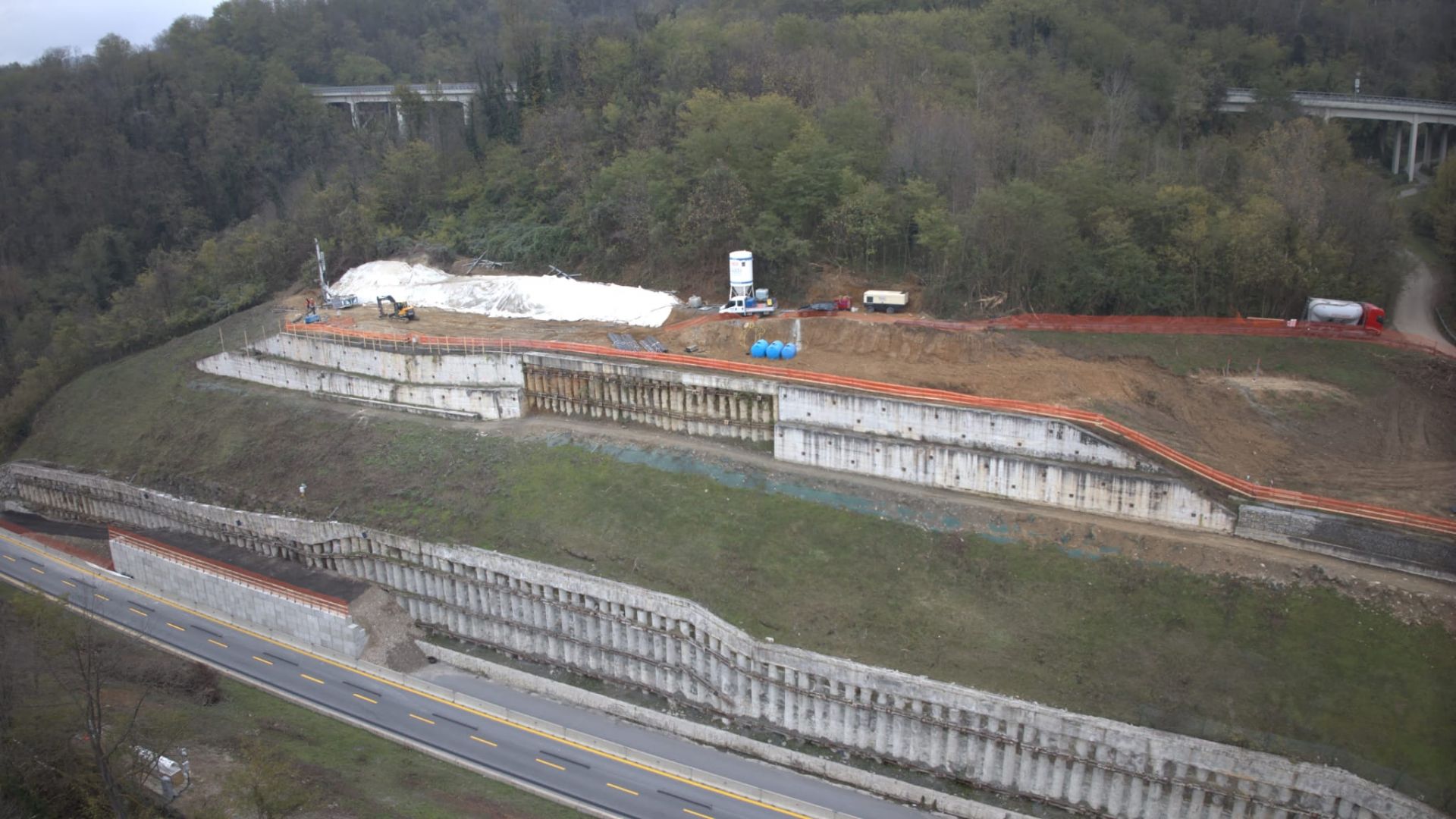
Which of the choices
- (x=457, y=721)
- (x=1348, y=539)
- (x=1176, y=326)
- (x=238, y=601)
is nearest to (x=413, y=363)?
(x=238, y=601)

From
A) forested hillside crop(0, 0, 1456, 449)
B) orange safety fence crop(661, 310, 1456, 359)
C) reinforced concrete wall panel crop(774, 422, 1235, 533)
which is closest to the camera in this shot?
reinforced concrete wall panel crop(774, 422, 1235, 533)

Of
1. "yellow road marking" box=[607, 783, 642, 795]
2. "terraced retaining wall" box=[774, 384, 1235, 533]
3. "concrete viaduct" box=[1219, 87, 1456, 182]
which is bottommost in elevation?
"yellow road marking" box=[607, 783, 642, 795]

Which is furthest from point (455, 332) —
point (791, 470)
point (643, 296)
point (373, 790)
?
point (373, 790)

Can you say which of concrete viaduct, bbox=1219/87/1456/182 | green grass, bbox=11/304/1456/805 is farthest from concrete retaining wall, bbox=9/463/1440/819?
concrete viaduct, bbox=1219/87/1456/182

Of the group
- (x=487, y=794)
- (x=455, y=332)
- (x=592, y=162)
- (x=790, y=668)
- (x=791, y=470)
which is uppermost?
(x=592, y=162)

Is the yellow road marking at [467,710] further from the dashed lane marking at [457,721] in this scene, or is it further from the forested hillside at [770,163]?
the forested hillside at [770,163]

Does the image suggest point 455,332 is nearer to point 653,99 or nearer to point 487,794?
point 653,99

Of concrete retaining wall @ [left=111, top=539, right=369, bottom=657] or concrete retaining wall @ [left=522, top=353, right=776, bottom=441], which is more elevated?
concrete retaining wall @ [left=522, top=353, right=776, bottom=441]

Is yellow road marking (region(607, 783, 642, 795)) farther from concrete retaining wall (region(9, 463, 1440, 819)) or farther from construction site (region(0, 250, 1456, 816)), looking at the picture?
construction site (region(0, 250, 1456, 816))
